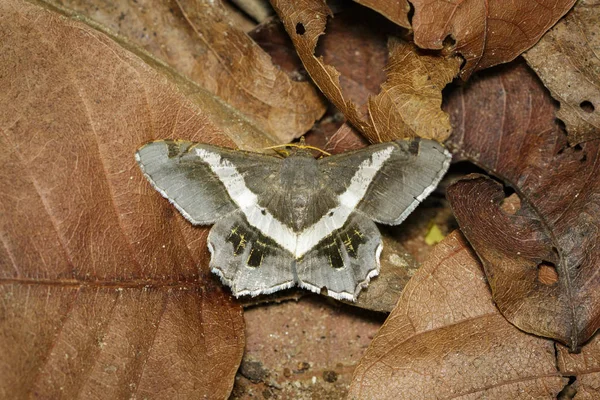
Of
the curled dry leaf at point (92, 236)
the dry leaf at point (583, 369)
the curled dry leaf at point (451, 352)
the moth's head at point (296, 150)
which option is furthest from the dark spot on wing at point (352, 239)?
the dry leaf at point (583, 369)

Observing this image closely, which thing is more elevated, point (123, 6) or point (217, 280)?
point (123, 6)

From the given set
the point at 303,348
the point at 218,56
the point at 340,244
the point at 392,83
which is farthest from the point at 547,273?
the point at 218,56

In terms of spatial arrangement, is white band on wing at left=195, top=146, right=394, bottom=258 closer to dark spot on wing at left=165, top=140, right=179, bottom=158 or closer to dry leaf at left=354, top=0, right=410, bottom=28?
dark spot on wing at left=165, top=140, right=179, bottom=158

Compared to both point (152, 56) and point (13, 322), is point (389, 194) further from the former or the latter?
point (13, 322)

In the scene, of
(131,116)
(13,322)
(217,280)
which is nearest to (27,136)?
(131,116)

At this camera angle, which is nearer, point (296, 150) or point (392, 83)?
point (392, 83)

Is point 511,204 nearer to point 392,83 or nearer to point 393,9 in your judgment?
point 392,83
